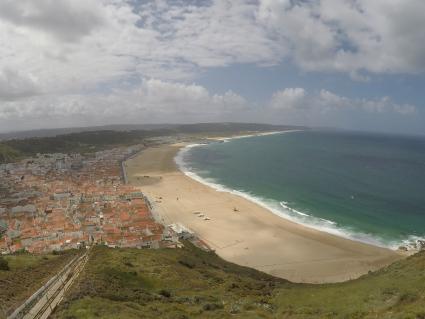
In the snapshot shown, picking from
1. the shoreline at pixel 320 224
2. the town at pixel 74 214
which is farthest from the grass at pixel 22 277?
the shoreline at pixel 320 224

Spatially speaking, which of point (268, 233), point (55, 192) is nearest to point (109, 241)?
point (268, 233)

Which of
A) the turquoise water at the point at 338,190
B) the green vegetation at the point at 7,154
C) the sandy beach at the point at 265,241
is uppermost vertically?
the green vegetation at the point at 7,154

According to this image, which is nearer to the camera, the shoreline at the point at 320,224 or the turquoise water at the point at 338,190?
the shoreline at the point at 320,224

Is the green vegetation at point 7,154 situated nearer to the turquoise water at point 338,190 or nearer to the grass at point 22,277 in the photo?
the turquoise water at point 338,190

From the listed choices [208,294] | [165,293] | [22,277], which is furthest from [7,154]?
[208,294]

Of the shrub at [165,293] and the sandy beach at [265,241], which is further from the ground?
the shrub at [165,293]

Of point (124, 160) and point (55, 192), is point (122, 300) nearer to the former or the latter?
point (55, 192)
